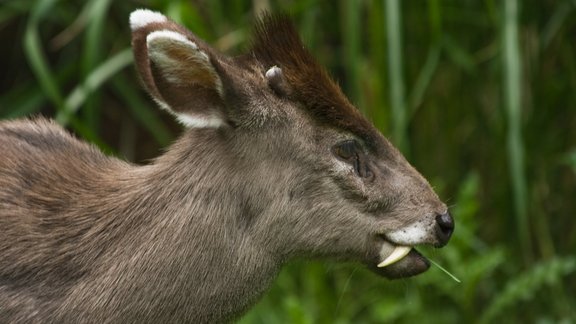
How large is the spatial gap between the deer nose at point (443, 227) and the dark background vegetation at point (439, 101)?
1.70 meters

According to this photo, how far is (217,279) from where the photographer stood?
12.5ft

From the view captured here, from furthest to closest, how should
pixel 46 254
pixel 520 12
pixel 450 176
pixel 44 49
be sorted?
pixel 44 49
pixel 450 176
pixel 520 12
pixel 46 254

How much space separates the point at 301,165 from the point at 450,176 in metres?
3.07

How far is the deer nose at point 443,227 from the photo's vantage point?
12.9 ft

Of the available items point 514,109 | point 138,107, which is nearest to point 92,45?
point 138,107

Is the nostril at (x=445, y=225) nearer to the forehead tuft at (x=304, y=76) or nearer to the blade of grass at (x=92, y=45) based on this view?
the forehead tuft at (x=304, y=76)

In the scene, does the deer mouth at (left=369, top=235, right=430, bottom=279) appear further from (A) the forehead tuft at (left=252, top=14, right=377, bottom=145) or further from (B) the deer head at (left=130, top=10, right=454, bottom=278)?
(A) the forehead tuft at (left=252, top=14, right=377, bottom=145)

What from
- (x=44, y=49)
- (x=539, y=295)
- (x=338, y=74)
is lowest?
(x=539, y=295)

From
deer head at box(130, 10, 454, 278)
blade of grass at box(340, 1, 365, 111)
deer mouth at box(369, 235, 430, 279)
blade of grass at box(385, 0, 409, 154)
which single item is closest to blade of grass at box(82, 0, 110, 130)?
blade of grass at box(340, 1, 365, 111)

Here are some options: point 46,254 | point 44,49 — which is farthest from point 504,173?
point 46,254

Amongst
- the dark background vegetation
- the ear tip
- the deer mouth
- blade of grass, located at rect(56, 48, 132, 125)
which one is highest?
the ear tip

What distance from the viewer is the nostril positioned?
394 centimetres

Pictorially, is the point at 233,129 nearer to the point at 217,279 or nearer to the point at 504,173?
the point at 217,279

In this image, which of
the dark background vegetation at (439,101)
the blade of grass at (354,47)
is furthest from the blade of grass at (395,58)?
the blade of grass at (354,47)
